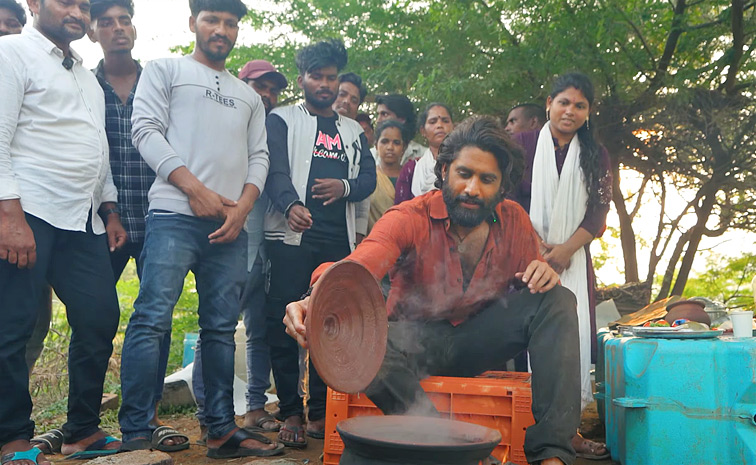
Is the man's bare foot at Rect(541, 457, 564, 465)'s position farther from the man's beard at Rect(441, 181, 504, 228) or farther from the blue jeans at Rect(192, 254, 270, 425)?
the blue jeans at Rect(192, 254, 270, 425)

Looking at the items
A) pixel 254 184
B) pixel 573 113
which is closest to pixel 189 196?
pixel 254 184

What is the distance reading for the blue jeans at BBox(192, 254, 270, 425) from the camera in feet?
14.1

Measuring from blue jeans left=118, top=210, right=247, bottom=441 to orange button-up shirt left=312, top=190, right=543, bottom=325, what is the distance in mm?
893

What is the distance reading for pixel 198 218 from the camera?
3510 mm

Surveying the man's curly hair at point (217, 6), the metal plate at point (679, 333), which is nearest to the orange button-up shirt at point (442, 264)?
the metal plate at point (679, 333)

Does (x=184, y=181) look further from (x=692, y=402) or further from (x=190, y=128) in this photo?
(x=692, y=402)

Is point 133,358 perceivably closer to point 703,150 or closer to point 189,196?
point 189,196

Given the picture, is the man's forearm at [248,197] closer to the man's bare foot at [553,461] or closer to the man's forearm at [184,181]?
the man's forearm at [184,181]

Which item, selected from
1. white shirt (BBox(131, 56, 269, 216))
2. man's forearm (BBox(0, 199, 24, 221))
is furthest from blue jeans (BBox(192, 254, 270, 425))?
man's forearm (BBox(0, 199, 24, 221))

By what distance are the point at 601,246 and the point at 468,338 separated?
7533 millimetres

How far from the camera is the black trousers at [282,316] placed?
400 centimetres

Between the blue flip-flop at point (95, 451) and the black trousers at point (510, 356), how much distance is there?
1.44 meters

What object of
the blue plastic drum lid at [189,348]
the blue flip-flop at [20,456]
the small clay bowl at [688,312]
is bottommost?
the blue flip-flop at [20,456]

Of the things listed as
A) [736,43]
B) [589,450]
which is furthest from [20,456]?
[736,43]
